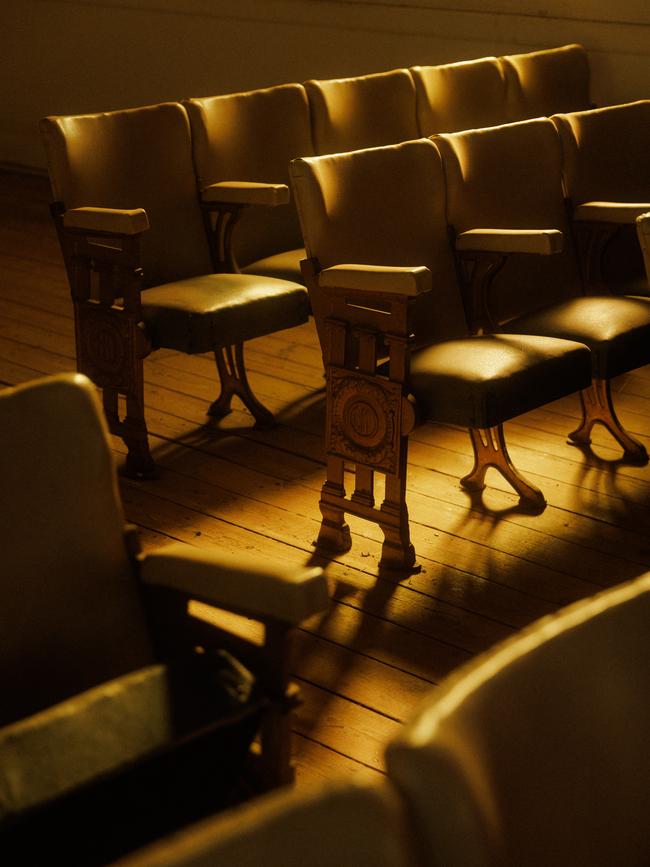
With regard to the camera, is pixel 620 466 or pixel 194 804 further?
pixel 620 466

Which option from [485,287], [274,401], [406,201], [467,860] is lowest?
[274,401]

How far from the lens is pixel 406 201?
3.09 meters

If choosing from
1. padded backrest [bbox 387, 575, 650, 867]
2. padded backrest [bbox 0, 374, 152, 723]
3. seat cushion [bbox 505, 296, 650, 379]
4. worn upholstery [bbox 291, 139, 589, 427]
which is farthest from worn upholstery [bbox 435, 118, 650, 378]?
padded backrest [bbox 387, 575, 650, 867]

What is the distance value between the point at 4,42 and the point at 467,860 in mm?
8569

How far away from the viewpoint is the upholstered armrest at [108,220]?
10.5 ft

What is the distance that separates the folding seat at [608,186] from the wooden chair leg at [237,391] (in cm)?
109

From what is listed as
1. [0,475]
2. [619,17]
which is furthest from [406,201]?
[619,17]

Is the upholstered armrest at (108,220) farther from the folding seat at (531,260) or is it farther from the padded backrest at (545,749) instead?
the padded backrest at (545,749)

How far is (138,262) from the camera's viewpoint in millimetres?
3277

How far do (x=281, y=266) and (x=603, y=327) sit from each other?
3.62 ft

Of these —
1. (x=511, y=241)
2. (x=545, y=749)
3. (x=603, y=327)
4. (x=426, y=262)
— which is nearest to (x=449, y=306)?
(x=426, y=262)

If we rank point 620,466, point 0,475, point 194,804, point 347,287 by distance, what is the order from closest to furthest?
1. point 194,804
2. point 0,475
3. point 347,287
4. point 620,466

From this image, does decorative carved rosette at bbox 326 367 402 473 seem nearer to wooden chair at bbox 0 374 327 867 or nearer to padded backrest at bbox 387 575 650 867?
wooden chair at bbox 0 374 327 867

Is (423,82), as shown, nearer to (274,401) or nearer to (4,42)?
(274,401)
